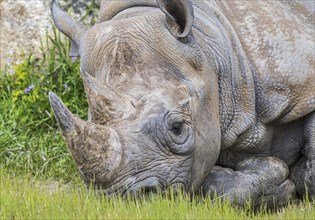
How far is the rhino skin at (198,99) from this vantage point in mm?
5406

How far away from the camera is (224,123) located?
20.7 feet

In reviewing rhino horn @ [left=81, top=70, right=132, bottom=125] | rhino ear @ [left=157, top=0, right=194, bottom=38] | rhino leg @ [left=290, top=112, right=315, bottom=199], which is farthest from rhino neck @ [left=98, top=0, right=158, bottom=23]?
rhino leg @ [left=290, top=112, right=315, bottom=199]

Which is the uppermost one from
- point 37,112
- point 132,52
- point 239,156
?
point 132,52

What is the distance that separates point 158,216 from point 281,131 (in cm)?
200

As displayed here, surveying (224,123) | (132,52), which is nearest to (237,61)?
(224,123)

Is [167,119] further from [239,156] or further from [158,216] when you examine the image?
[239,156]

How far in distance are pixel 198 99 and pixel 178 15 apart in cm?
57

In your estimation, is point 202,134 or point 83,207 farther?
point 202,134

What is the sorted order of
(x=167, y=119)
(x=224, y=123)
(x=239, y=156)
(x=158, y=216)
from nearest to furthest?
(x=158, y=216) < (x=167, y=119) < (x=224, y=123) < (x=239, y=156)

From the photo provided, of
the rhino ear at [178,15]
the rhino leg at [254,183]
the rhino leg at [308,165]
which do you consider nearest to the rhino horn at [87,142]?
the rhino ear at [178,15]

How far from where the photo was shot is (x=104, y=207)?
5.16m

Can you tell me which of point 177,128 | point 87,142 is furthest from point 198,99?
point 87,142

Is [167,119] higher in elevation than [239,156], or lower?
higher

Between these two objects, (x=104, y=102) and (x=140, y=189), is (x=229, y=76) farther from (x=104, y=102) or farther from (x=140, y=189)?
(x=140, y=189)
